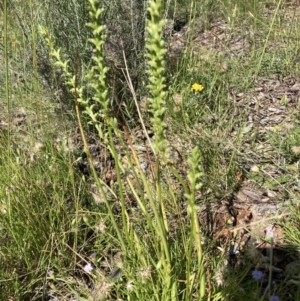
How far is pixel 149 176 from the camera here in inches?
83.7

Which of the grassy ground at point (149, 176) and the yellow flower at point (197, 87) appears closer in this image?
the grassy ground at point (149, 176)

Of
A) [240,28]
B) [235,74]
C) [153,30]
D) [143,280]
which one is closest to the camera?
[153,30]

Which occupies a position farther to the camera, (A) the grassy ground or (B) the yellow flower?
(B) the yellow flower

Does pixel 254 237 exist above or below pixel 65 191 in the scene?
below

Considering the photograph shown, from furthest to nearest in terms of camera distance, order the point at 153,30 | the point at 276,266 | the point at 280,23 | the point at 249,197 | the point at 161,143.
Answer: the point at 280,23
the point at 249,197
the point at 276,266
the point at 161,143
the point at 153,30

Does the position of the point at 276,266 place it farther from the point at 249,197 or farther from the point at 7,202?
the point at 7,202

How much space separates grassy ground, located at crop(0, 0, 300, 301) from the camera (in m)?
1.24

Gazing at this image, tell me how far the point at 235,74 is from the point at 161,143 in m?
1.95

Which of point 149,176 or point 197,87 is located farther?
point 197,87

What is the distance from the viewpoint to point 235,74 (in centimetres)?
272

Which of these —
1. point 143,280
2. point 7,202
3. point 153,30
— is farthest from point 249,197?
point 153,30

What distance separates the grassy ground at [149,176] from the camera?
124 cm

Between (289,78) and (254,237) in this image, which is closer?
(254,237)

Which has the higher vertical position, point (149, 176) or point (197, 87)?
point (197, 87)
